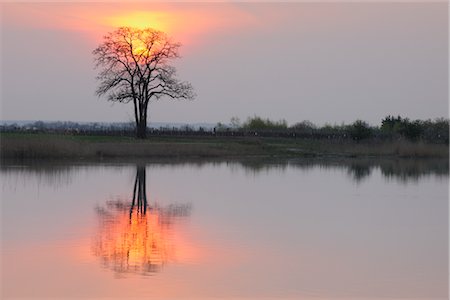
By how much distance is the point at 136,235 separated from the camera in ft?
58.2

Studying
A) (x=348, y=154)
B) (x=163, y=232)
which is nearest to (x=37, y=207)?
(x=163, y=232)

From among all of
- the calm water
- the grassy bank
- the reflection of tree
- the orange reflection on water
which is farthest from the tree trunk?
the orange reflection on water

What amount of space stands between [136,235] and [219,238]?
5.96 ft

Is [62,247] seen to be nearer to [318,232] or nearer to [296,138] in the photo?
[318,232]

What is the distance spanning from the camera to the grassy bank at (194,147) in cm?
4516

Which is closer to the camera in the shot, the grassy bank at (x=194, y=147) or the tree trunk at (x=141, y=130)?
the grassy bank at (x=194, y=147)

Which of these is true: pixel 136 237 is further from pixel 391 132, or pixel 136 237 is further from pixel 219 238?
pixel 391 132

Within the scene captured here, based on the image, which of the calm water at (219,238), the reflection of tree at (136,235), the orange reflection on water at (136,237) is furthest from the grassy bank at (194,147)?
the orange reflection on water at (136,237)

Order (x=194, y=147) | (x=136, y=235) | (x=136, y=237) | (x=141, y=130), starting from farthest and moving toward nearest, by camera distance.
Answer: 1. (x=141, y=130)
2. (x=194, y=147)
3. (x=136, y=235)
4. (x=136, y=237)

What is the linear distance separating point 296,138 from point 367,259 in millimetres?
52287

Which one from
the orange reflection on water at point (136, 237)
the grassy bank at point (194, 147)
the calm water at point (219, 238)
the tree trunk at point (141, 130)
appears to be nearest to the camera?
the calm water at point (219, 238)

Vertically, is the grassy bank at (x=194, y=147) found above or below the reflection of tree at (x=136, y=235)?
above

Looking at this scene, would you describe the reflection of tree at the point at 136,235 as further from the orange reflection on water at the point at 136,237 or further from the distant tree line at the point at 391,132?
the distant tree line at the point at 391,132

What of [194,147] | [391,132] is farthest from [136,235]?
[391,132]
